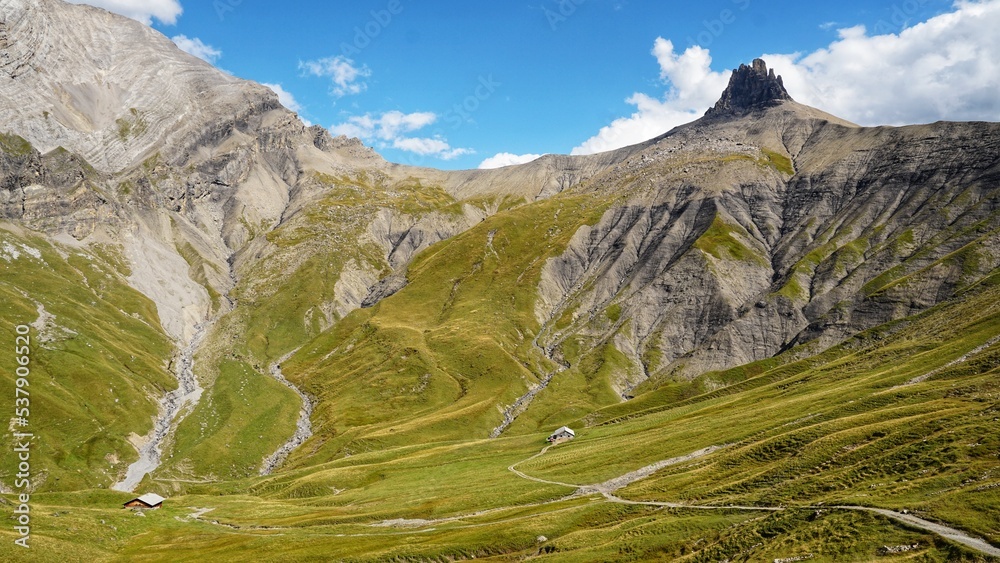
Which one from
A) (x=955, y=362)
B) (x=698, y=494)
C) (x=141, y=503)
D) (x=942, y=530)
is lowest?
(x=698, y=494)

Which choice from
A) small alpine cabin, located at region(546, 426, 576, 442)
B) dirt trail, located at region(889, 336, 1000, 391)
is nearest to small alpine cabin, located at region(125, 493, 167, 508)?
small alpine cabin, located at region(546, 426, 576, 442)

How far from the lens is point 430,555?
72.3m

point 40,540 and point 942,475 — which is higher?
point 40,540

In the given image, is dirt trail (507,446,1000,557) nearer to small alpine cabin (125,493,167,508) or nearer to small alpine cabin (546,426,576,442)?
small alpine cabin (546,426,576,442)

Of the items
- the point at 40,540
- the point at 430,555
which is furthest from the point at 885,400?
the point at 40,540

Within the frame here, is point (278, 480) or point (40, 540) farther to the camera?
point (278, 480)

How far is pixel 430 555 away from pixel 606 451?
5784 cm

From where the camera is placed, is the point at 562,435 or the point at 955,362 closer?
the point at 955,362

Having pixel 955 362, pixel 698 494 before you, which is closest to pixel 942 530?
pixel 698 494

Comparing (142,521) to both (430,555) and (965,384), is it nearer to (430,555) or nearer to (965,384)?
(430,555)

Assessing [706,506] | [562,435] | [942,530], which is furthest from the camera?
[562,435]

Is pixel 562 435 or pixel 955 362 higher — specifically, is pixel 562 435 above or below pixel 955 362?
below

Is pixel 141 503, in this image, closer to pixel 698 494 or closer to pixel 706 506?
pixel 698 494

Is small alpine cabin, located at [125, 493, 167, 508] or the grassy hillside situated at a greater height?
small alpine cabin, located at [125, 493, 167, 508]
